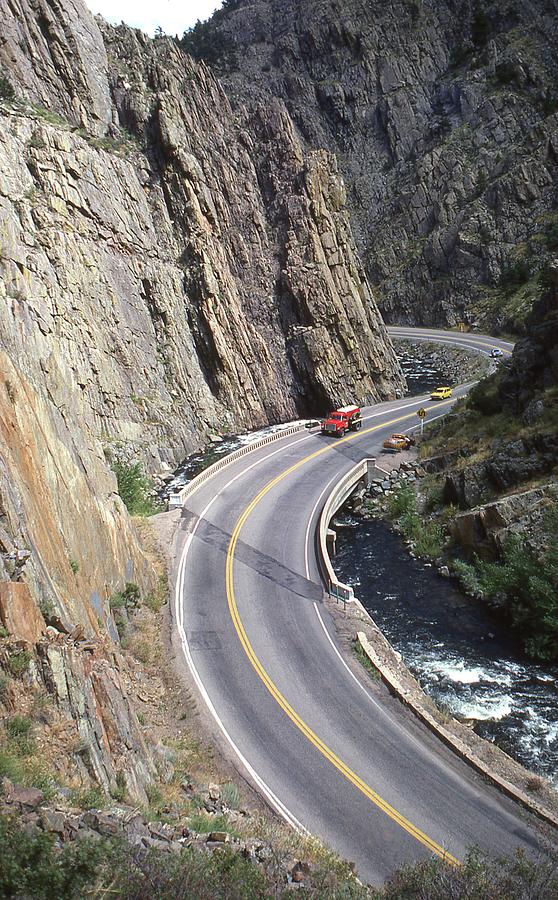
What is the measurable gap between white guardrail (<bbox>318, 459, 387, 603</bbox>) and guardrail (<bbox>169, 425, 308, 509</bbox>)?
779cm

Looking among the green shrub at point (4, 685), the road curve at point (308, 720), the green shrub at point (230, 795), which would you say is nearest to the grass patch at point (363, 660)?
the road curve at point (308, 720)

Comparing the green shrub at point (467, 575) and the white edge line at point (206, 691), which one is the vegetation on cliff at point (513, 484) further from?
the white edge line at point (206, 691)

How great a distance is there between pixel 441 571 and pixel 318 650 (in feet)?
35.6

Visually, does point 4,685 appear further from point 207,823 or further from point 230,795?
point 230,795

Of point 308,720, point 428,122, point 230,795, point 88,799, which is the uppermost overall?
point 428,122

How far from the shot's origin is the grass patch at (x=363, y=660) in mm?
18850

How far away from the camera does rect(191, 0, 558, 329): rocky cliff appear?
89.2m

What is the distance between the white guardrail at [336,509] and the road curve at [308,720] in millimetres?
606

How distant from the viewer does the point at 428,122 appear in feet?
359

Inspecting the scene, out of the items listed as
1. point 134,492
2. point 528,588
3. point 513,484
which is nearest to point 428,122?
point 513,484

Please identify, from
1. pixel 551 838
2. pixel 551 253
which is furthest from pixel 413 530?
pixel 551 253

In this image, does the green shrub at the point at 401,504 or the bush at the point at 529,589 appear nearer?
the bush at the point at 529,589

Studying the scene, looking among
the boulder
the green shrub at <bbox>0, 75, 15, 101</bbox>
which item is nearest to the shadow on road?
the boulder

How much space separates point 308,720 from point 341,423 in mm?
30906
